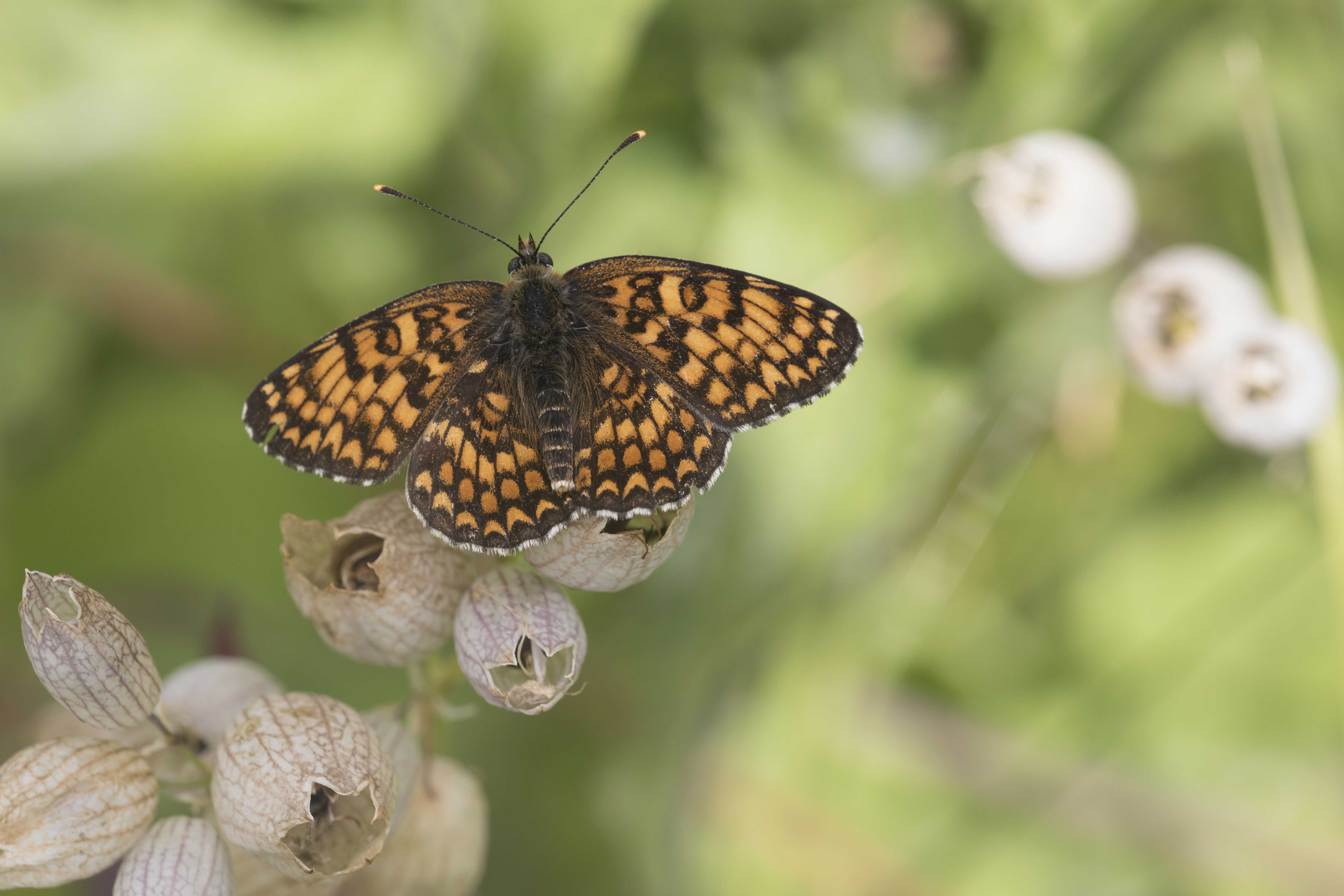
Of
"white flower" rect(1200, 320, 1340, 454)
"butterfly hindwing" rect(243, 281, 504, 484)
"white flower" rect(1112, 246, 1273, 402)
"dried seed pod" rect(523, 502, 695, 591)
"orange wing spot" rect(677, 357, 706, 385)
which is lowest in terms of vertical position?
"dried seed pod" rect(523, 502, 695, 591)

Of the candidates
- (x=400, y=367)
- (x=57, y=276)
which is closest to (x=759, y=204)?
(x=400, y=367)

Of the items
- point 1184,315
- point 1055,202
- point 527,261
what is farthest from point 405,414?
point 1184,315

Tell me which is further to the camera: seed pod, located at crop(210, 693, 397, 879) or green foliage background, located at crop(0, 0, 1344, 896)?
green foliage background, located at crop(0, 0, 1344, 896)

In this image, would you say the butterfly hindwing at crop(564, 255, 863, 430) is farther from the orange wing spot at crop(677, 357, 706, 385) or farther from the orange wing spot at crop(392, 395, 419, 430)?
the orange wing spot at crop(392, 395, 419, 430)

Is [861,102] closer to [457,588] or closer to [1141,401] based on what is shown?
[1141,401]

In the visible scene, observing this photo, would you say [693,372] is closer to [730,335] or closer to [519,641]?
[730,335]

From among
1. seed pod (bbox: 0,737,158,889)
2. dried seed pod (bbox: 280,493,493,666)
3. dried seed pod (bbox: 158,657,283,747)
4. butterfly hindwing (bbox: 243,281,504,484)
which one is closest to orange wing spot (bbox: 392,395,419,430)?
butterfly hindwing (bbox: 243,281,504,484)
